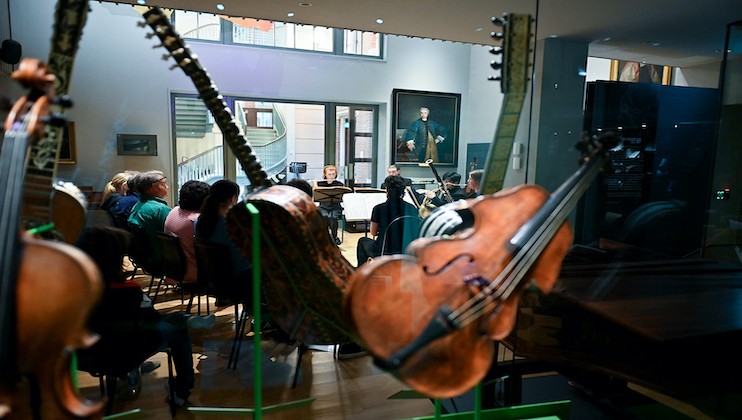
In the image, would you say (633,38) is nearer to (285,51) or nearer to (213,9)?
(285,51)

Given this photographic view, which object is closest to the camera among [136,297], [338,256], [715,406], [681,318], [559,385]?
[338,256]

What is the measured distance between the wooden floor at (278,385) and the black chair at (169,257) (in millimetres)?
107

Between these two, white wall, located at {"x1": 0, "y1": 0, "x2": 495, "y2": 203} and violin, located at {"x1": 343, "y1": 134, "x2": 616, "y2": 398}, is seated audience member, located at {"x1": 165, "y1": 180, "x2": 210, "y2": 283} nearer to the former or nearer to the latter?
white wall, located at {"x1": 0, "y1": 0, "x2": 495, "y2": 203}

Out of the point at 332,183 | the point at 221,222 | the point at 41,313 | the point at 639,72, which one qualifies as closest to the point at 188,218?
the point at 221,222

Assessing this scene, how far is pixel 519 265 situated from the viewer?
3.30 ft

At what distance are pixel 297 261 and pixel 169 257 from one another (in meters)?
0.99

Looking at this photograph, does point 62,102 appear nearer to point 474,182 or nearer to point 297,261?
point 297,261

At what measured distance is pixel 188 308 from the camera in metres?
2.30

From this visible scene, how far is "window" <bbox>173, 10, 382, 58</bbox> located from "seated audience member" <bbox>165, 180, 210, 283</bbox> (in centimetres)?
65

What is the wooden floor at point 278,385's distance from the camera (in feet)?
6.98

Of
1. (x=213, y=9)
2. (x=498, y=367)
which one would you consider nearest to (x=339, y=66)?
(x=213, y=9)

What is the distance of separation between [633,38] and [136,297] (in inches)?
103

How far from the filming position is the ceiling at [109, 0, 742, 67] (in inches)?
82.9

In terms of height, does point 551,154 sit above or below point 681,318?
above
